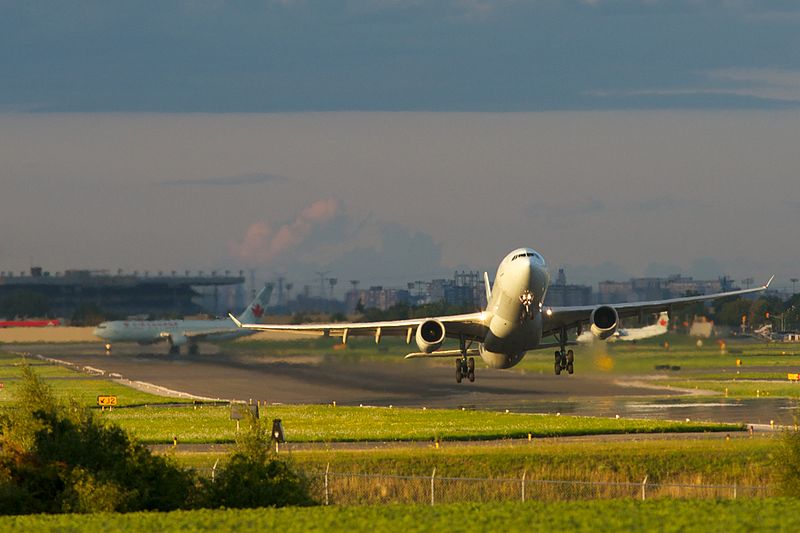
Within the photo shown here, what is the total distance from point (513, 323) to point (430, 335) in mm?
5894

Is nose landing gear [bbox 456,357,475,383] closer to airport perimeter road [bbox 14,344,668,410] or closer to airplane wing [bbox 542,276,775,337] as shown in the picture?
→ airplane wing [bbox 542,276,775,337]

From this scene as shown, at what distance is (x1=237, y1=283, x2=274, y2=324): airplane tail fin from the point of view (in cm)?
18912

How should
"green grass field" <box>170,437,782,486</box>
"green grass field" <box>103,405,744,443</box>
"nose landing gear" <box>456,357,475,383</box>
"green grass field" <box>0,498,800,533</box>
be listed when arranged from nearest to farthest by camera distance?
"green grass field" <box>0,498,800,533</box> → "green grass field" <box>170,437,782,486</box> → "green grass field" <box>103,405,744,443</box> → "nose landing gear" <box>456,357,475,383</box>

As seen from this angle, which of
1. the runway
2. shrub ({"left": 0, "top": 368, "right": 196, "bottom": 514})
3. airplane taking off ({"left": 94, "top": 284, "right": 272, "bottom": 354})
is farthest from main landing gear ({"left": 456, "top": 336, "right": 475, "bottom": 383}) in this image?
airplane taking off ({"left": 94, "top": 284, "right": 272, "bottom": 354})

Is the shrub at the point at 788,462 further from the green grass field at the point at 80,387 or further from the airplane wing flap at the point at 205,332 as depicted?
the airplane wing flap at the point at 205,332

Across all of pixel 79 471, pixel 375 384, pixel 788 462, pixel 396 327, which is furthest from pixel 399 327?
pixel 79 471

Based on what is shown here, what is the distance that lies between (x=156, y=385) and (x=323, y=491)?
219 ft

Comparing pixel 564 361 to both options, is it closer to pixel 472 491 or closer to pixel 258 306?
pixel 472 491

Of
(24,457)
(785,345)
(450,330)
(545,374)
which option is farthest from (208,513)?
(785,345)

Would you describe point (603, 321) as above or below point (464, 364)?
above

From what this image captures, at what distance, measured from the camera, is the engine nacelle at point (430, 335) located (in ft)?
232

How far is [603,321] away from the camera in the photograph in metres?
69.2

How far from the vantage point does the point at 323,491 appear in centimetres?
5059

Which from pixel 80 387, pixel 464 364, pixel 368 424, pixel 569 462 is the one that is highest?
pixel 464 364
